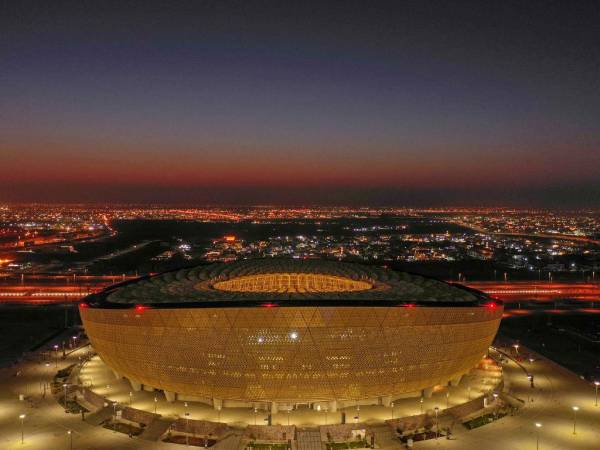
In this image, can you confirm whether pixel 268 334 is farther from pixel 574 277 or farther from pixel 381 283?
pixel 574 277

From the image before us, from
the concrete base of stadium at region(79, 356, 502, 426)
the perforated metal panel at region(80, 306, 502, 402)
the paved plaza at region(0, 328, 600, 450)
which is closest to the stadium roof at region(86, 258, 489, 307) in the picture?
the perforated metal panel at region(80, 306, 502, 402)

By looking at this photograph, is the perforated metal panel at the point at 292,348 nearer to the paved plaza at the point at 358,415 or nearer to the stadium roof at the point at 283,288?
the stadium roof at the point at 283,288

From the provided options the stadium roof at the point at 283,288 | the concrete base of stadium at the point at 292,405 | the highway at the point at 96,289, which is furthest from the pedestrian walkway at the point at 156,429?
the highway at the point at 96,289

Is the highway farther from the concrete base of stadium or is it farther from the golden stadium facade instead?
the golden stadium facade

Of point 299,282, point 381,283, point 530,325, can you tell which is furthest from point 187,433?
point 530,325

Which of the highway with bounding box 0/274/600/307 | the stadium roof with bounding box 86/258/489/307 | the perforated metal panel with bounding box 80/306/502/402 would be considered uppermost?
the stadium roof with bounding box 86/258/489/307

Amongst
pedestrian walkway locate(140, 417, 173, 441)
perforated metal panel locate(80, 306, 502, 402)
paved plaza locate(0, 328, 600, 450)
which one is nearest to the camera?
paved plaza locate(0, 328, 600, 450)
